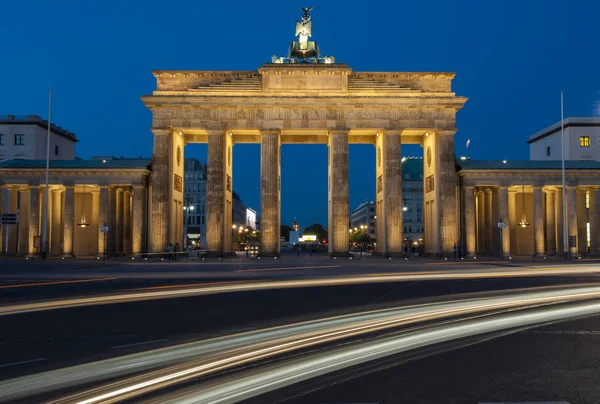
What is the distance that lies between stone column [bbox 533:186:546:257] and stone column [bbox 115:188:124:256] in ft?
151

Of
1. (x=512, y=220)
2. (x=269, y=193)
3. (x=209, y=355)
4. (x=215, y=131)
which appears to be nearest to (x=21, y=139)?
(x=215, y=131)

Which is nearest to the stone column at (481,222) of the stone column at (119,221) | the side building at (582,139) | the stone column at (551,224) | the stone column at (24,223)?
the stone column at (551,224)

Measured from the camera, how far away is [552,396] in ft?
22.7

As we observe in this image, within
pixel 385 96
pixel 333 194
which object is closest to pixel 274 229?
pixel 333 194

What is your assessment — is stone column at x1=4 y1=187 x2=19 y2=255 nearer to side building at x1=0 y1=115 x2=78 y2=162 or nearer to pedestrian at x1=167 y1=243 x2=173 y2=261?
pedestrian at x1=167 y1=243 x2=173 y2=261

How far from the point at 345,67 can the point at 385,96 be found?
5.14 meters

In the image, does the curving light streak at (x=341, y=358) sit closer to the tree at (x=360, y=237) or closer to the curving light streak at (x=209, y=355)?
the curving light streak at (x=209, y=355)

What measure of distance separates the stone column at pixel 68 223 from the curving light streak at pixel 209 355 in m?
52.3

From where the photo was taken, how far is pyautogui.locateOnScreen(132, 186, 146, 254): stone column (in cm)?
5828

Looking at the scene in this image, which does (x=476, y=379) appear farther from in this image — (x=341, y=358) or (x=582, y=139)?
(x=582, y=139)

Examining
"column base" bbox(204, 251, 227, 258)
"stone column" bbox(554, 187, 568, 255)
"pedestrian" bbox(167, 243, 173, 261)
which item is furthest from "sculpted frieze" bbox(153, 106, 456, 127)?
"stone column" bbox(554, 187, 568, 255)

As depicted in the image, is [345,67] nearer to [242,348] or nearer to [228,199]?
[228,199]

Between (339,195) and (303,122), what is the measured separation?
27.9 ft

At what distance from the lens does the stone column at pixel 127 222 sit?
65125 millimetres
